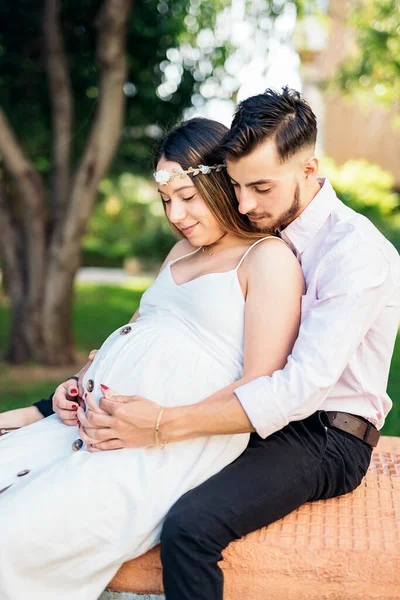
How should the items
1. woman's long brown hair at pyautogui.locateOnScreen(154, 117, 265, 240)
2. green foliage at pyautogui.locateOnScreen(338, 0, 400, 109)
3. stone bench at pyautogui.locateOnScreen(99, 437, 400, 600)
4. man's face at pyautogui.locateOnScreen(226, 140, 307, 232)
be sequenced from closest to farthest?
stone bench at pyautogui.locateOnScreen(99, 437, 400, 600)
man's face at pyautogui.locateOnScreen(226, 140, 307, 232)
woman's long brown hair at pyautogui.locateOnScreen(154, 117, 265, 240)
green foliage at pyautogui.locateOnScreen(338, 0, 400, 109)

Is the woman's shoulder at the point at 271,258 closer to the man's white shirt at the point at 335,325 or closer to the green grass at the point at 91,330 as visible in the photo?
the man's white shirt at the point at 335,325

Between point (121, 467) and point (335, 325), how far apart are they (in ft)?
2.67

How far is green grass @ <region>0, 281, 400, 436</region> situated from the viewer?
650 cm

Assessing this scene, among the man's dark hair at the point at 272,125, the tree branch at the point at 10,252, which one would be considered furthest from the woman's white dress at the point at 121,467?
the tree branch at the point at 10,252

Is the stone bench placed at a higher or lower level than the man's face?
lower

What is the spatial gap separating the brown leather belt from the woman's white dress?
345 millimetres

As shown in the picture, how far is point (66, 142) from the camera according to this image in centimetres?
765

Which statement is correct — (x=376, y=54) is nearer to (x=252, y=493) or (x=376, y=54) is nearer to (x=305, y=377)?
(x=305, y=377)

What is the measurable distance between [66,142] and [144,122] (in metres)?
2.16

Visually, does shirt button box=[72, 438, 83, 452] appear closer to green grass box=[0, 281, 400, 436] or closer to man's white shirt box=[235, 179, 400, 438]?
man's white shirt box=[235, 179, 400, 438]

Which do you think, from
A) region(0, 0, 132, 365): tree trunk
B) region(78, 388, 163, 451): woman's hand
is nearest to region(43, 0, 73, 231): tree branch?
region(0, 0, 132, 365): tree trunk

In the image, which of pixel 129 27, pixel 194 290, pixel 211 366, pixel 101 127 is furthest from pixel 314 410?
pixel 129 27

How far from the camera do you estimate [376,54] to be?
9.44m

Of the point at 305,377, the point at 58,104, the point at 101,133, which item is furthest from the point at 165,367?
the point at 58,104
